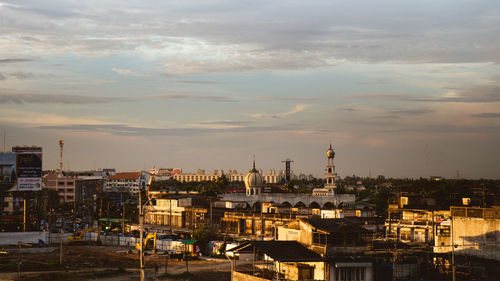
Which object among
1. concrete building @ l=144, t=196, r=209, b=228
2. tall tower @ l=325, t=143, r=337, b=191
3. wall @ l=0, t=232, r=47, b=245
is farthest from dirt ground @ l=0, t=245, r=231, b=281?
tall tower @ l=325, t=143, r=337, b=191

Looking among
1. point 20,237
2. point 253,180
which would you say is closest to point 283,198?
point 253,180

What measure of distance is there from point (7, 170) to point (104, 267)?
122 ft

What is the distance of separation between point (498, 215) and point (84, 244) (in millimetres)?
52740

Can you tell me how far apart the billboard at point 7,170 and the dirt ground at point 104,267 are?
19684mm

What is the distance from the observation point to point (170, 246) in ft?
221

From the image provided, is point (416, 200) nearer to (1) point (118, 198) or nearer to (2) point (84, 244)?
(2) point (84, 244)

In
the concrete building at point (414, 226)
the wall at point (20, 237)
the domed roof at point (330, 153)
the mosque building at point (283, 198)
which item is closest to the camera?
the concrete building at point (414, 226)

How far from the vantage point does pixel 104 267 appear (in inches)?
2199

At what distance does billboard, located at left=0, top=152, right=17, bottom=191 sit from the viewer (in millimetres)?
85438

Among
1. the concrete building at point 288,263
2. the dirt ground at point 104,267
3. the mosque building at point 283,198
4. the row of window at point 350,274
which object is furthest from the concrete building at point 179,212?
the row of window at point 350,274

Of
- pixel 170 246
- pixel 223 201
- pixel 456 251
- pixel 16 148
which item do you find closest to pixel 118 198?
pixel 223 201

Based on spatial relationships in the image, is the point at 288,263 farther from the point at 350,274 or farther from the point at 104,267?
the point at 104,267

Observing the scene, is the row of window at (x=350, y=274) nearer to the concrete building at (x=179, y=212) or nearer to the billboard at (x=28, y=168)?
the concrete building at (x=179, y=212)

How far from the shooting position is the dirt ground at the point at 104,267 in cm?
4962
